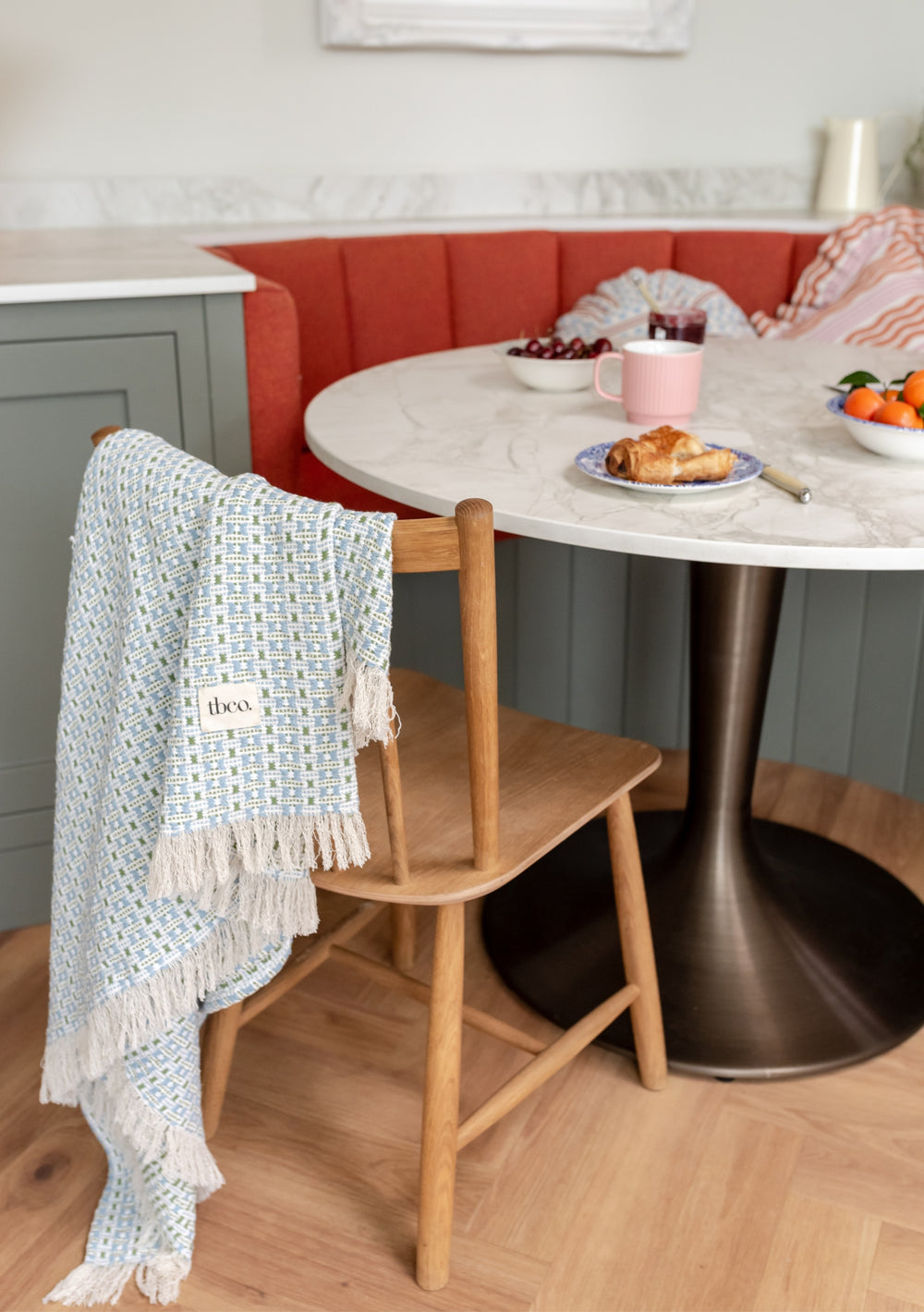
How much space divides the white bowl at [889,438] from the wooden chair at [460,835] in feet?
1.45

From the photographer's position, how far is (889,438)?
134cm

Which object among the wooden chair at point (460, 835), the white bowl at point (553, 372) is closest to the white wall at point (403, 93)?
the white bowl at point (553, 372)

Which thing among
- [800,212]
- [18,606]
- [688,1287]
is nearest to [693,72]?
[800,212]

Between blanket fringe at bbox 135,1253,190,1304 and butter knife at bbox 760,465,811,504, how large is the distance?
104cm

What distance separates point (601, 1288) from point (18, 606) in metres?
1.22

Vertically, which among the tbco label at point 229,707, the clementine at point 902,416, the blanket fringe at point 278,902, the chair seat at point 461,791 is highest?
the clementine at point 902,416

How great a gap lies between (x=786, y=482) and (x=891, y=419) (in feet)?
0.61

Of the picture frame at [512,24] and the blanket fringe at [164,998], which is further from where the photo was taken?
the picture frame at [512,24]

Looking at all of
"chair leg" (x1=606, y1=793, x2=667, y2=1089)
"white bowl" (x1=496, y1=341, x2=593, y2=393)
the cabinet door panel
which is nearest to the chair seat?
"chair leg" (x1=606, y1=793, x2=667, y2=1089)

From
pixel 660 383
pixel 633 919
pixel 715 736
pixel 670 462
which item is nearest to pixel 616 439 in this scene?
pixel 660 383

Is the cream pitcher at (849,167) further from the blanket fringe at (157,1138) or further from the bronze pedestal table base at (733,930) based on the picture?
the blanket fringe at (157,1138)

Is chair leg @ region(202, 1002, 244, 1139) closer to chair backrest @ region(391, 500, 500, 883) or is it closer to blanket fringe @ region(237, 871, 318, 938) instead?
blanket fringe @ region(237, 871, 318, 938)

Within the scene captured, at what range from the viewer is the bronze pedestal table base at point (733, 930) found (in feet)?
5.23

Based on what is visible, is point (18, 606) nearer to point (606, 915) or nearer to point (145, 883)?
point (145, 883)
